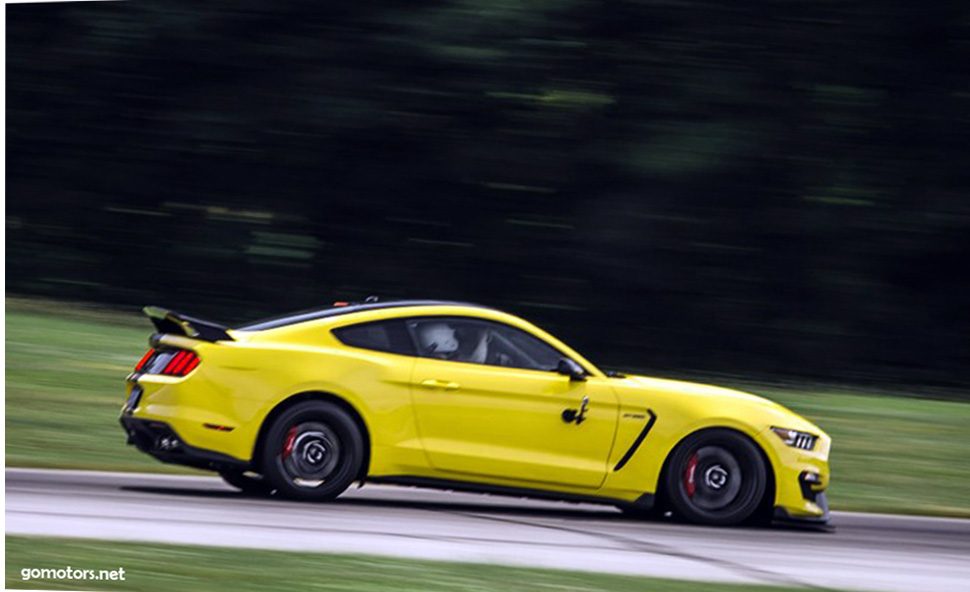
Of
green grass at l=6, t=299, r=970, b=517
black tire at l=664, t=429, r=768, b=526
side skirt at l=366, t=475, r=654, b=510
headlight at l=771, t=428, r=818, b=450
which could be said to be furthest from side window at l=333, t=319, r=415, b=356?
headlight at l=771, t=428, r=818, b=450

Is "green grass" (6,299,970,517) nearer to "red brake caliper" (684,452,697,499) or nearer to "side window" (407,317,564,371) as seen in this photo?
"red brake caliper" (684,452,697,499)

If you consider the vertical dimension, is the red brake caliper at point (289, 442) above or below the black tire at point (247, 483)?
above

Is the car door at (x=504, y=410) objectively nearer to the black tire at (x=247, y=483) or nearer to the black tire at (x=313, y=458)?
the black tire at (x=313, y=458)

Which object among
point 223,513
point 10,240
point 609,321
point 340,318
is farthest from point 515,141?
point 223,513

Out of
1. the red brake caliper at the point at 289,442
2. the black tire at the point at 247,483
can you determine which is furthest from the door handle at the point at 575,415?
the black tire at the point at 247,483

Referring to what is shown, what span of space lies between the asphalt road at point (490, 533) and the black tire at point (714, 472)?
141 mm

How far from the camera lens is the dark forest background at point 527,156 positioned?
13328 millimetres

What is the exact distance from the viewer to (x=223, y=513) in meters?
8.68

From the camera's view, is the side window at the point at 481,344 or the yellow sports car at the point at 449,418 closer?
the yellow sports car at the point at 449,418

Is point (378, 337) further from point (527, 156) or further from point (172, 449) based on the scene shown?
point (527, 156)

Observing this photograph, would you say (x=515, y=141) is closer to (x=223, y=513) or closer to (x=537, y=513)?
(x=537, y=513)

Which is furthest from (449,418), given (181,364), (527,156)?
(527,156)

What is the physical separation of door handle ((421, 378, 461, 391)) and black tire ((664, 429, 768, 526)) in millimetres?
1404

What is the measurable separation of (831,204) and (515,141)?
316cm
